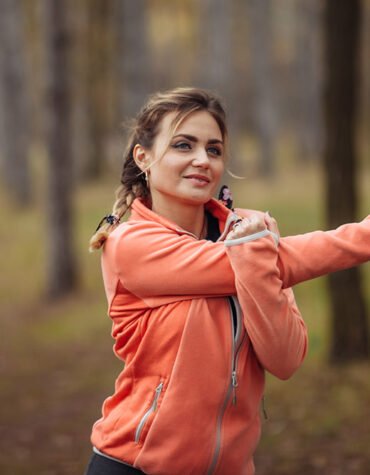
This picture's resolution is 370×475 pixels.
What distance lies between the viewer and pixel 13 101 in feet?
69.2

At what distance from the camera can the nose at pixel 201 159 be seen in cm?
Answer: 270

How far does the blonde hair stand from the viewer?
276cm

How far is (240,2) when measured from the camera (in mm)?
34219

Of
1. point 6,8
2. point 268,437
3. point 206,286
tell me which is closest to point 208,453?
point 206,286

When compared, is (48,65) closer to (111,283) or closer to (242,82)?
(111,283)

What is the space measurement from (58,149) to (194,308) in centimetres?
974

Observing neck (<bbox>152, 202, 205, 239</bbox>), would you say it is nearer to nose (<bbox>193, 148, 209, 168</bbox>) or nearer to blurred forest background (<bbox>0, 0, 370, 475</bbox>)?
nose (<bbox>193, 148, 209, 168</bbox>)

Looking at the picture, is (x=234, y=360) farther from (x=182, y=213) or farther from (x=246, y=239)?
(x=182, y=213)

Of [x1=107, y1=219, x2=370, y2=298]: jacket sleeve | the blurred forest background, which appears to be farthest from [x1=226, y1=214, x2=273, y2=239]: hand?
the blurred forest background

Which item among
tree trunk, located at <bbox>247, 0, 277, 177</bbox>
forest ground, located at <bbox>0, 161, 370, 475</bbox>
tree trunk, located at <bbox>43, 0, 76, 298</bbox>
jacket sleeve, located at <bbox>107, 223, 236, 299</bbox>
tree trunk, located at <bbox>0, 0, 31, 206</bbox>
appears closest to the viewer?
jacket sleeve, located at <bbox>107, 223, 236, 299</bbox>

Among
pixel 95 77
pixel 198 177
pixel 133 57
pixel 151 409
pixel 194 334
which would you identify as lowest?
pixel 95 77

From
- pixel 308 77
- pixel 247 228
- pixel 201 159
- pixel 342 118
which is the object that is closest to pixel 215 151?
pixel 201 159

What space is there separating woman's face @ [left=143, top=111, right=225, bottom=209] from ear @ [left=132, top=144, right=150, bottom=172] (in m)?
0.08

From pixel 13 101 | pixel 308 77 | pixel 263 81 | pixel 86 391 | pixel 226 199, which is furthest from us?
pixel 308 77
